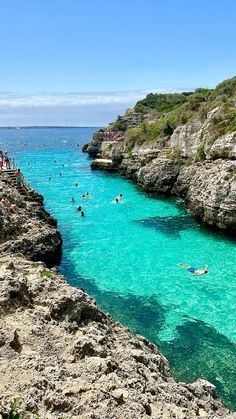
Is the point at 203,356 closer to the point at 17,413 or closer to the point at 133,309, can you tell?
the point at 133,309

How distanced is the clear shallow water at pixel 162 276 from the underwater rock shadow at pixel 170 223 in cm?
9

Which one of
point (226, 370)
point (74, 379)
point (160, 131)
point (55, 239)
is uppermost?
point (160, 131)

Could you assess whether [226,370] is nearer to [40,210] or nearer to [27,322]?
[27,322]

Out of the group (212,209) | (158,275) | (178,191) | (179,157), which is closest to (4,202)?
(158,275)

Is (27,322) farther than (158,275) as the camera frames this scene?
No

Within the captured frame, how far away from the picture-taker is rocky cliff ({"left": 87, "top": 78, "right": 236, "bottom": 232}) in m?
34.7

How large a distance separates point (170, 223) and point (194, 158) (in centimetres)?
1339

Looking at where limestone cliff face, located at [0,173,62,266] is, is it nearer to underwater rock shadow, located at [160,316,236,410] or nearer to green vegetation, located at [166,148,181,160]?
underwater rock shadow, located at [160,316,236,410]

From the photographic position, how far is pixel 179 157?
52.3 meters

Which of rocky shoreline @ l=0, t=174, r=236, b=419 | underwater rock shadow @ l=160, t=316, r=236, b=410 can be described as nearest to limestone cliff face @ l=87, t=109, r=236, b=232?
underwater rock shadow @ l=160, t=316, r=236, b=410

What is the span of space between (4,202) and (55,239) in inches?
187

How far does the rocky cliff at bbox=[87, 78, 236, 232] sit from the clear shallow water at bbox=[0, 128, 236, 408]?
2.32 m

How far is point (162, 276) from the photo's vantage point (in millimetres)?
24969

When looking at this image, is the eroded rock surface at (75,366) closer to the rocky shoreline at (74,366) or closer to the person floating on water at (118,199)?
the rocky shoreline at (74,366)
